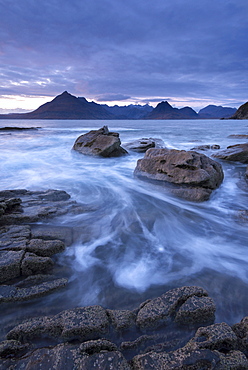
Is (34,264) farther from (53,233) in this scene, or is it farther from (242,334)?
(242,334)

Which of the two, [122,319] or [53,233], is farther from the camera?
[53,233]

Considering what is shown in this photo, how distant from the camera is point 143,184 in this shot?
23.9 feet

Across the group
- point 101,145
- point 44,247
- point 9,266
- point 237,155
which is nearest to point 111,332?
point 9,266

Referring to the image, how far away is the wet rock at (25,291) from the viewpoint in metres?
2.43

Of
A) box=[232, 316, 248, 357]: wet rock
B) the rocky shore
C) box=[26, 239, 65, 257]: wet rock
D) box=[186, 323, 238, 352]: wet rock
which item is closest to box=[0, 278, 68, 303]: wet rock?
the rocky shore

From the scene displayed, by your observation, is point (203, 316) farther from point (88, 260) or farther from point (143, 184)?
point (143, 184)

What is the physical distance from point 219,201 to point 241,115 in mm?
136265

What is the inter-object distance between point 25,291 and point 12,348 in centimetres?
72

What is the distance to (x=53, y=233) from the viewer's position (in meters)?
3.82

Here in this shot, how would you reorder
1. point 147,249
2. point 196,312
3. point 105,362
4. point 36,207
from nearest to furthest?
point 105,362, point 196,312, point 147,249, point 36,207

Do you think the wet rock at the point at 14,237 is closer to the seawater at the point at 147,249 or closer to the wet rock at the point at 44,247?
the wet rock at the point at 44,247

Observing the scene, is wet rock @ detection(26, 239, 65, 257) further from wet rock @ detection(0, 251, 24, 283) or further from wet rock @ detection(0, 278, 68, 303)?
wet rock @ detection(0, 278, 68, 303)

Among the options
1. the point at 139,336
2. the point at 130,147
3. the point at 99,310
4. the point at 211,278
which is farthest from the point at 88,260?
the point at 130,147

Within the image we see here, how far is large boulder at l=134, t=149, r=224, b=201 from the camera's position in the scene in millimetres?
5949
